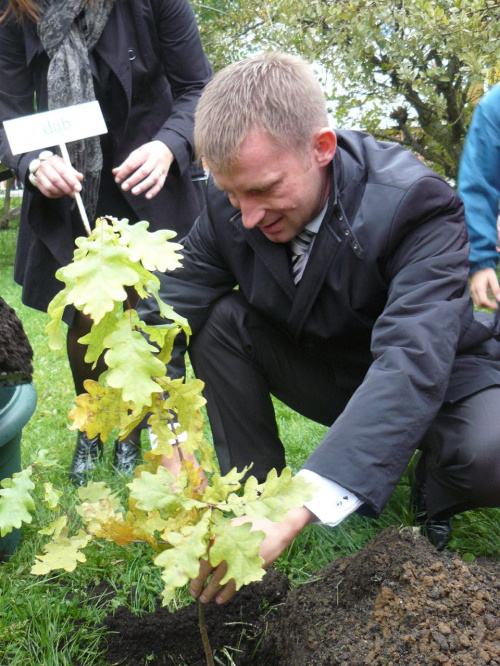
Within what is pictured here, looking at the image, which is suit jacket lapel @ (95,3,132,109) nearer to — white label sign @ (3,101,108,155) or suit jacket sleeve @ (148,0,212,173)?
suit jacket sleeve @ (148,0,212,173)

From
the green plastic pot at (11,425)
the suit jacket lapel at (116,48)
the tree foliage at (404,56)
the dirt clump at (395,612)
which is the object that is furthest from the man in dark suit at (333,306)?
the tree foliage at (404,56)

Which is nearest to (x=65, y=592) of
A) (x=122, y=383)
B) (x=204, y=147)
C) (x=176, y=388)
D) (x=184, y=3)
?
(x=176, y=388)

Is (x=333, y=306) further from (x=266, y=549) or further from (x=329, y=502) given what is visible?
(x=266, y=549)

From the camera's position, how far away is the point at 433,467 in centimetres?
207

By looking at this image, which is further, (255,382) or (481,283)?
(255,382)

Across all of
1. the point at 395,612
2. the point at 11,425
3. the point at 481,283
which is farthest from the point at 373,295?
the point at 11,425

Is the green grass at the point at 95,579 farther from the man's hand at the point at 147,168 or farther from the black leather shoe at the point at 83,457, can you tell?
the man's hand at the point at 147,168

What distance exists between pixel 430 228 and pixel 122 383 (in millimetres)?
1028

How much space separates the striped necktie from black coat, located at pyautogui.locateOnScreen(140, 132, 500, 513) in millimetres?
58

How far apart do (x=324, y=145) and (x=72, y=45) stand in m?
1.09

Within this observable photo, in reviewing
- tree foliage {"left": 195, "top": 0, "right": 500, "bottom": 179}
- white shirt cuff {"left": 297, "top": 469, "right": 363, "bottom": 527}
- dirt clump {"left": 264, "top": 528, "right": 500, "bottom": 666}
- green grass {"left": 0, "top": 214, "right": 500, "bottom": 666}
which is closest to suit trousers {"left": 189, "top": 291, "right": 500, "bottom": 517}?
green grass {"left": 0, "top": 214, "right": 500, "bottom": 666}

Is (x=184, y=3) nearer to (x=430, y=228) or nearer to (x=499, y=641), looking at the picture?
(x=430, y=228)

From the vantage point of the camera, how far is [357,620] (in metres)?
1.71

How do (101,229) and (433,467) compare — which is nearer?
(101,229)
